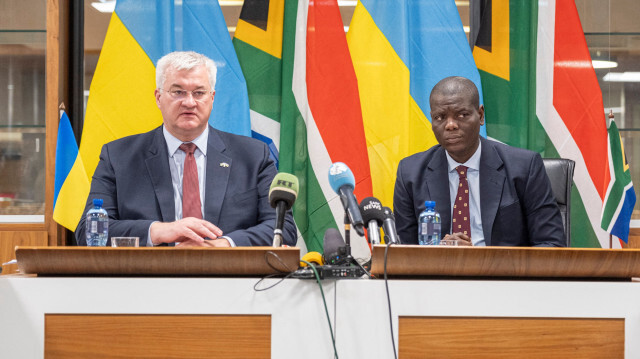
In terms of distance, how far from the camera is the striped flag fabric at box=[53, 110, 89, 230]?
3.09 m

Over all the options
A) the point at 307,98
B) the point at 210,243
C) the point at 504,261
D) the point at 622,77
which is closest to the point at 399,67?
the point at 307,98

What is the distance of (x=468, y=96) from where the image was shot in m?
2.61

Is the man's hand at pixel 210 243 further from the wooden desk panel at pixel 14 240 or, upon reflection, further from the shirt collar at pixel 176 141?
the wooden desk panel at pixel 14 240

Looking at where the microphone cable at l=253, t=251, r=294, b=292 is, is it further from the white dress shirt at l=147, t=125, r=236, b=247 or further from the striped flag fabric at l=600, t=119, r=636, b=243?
the striped flag fabric at l=600, t=119, r=636, b=243

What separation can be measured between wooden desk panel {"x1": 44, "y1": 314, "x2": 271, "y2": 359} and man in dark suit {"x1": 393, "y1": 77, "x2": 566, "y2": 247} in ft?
4.11

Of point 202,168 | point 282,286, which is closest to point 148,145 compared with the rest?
point 202,168

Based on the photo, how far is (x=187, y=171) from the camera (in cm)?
245

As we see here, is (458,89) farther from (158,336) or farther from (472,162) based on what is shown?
(158,336)

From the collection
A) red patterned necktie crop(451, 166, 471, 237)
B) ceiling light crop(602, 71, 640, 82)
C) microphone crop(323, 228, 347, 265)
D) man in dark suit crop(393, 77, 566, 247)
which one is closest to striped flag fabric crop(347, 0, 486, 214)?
man in dark suit crop(393, 77, 566, 247)

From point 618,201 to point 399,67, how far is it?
1.32 metres

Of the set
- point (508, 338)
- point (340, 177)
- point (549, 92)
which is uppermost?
point (549, 92)

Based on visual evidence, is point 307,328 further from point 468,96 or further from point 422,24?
point 422,24

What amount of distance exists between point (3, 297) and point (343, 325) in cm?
76

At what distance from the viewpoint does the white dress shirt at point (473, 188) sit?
2.52 meters
